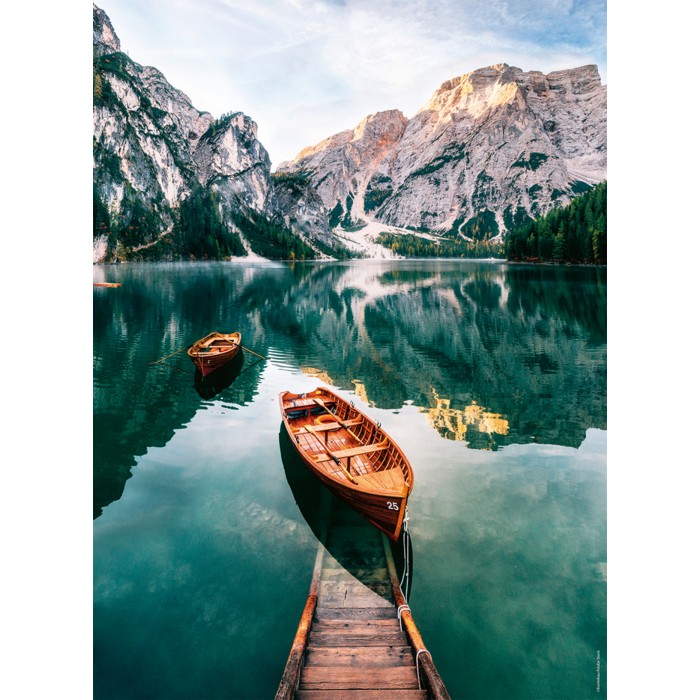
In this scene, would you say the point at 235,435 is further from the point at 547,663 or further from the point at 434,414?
the point at 547,663

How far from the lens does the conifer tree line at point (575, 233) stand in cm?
10550

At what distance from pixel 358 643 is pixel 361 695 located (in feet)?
3.66

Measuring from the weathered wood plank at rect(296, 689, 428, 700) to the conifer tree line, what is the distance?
376 ft

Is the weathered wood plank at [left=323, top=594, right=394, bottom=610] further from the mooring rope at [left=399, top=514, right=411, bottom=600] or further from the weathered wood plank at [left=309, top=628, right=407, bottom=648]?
the weathered wood plank at [left=309, top=628, right=407, bottom=648]

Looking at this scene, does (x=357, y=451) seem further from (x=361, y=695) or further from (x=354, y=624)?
(x=361, y=695)

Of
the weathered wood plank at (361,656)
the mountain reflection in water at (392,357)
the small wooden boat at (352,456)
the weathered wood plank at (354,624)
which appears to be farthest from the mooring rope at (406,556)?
the mountain reflection in water at (392,357)

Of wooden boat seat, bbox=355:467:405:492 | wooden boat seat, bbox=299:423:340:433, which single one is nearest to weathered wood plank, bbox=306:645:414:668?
Answer: wooden boat seat, bbox=355:467:405:492

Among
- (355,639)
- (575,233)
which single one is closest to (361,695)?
(355,639)

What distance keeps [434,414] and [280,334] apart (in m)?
25.8

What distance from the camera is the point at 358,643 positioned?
8.34 m

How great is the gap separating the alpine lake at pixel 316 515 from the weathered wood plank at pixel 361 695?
6.17 feet

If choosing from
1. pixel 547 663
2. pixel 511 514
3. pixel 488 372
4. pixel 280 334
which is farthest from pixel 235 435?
pixel 280 334

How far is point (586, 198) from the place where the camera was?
11756 cm

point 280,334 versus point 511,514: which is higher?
point 280,334
